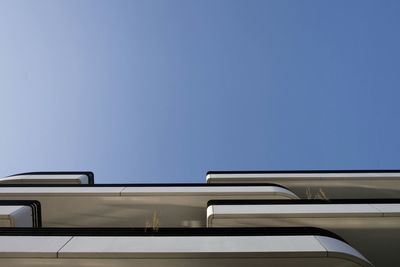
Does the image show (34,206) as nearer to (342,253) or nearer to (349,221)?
(342,253)

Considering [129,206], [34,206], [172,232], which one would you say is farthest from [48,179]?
[172,232]

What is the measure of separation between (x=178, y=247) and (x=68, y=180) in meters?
10.7

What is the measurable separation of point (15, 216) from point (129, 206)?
12.1 feet

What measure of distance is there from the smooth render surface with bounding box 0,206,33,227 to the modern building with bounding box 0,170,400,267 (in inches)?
1.1

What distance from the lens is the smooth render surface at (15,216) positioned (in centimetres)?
1052

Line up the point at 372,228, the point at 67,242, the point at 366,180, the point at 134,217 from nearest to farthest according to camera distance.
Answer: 1. the point at 67,242
2. the point at 372,228
3. the point at 134,217
4. the point at 366,180

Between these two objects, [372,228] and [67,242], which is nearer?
[67,242]

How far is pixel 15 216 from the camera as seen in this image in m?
10.7

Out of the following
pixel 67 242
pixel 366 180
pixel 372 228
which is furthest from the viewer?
pixel 366 180

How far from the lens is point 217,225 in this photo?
34.3 ft

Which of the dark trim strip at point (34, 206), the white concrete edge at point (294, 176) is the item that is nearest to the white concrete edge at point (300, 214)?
the white concrete edge at point (294, 176)

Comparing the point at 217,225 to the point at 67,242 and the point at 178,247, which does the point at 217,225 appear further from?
the point at 67,242

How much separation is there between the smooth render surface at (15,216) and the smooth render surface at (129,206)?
4.77 ft

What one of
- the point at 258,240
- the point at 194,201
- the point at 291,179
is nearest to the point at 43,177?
the point at 194,201
